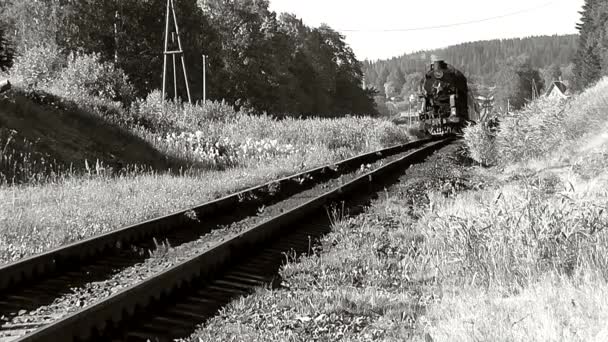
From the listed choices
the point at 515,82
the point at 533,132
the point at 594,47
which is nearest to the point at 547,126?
the point at 533,132

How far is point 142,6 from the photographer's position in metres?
51.2

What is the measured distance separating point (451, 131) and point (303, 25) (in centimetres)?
5261

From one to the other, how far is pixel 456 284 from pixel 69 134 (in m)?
12.3

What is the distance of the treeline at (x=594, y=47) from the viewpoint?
236 ft

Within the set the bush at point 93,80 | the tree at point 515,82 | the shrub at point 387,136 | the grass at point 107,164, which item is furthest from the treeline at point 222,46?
the tree at point 515,82

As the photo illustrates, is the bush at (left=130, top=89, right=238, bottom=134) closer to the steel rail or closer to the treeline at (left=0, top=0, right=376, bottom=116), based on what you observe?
the treeline at (left=0, top=0, right=376, bottom=116)

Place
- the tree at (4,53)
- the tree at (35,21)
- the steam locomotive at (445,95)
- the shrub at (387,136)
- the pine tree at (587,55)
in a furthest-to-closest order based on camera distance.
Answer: the pine tree at (587,55) < the tree at (35,21) < the steam locomotive at (445,95) < the shrub at (387,136) < the tree at (4,53)

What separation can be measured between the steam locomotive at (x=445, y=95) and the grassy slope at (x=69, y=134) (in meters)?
21.5

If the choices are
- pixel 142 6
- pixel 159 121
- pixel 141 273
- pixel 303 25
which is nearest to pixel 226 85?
pixel 142 6

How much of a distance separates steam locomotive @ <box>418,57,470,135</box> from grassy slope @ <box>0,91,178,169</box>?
2145 centimetres

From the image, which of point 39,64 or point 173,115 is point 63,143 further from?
point 39,64

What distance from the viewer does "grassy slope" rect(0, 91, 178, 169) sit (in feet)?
44.7

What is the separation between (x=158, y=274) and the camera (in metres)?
4.79

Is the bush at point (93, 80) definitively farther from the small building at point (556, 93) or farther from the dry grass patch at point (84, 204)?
the dry grass patch at point (84, 204)
